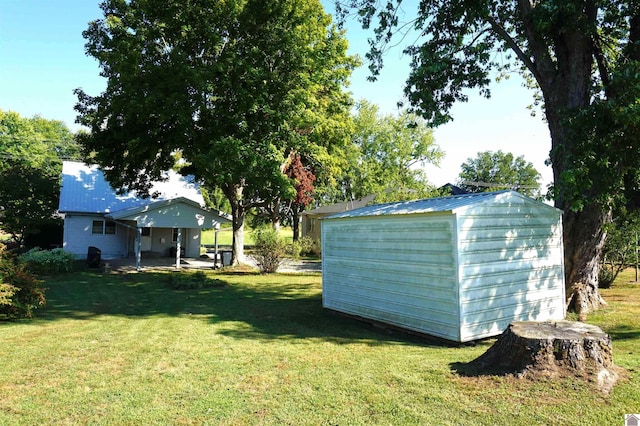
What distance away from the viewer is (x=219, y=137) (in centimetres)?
1584

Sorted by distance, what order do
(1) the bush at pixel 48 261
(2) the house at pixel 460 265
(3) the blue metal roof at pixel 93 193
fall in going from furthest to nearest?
(3) the blue metal roof at pixel 93 193, (1) the bush at pixel 48 261, (2) the house at pixel 460 265

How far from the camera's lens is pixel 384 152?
133 ft

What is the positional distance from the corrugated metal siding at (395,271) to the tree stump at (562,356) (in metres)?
1.93

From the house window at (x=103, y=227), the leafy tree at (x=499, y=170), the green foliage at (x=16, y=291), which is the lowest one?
the green foliage at (x=16, y=291)

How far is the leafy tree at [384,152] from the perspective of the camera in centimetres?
3909

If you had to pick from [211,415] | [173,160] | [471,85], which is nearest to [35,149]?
[173,160]

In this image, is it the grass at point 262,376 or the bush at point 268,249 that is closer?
the grass at point 262,376

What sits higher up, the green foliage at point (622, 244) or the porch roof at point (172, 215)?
the porch roof at point (172, 215)

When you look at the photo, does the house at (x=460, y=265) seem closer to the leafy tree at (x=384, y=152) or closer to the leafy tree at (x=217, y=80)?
the leafy tree at (x=217, y=80)

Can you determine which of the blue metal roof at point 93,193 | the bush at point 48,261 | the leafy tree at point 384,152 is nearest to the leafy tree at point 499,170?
the leafy tree at point 384,152

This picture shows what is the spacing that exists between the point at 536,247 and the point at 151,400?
6.94 meters

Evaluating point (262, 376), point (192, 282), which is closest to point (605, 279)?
point (262, 376)

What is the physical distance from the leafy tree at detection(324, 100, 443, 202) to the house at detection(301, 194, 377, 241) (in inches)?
250

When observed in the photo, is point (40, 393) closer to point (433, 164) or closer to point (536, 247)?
point (536, 247)
